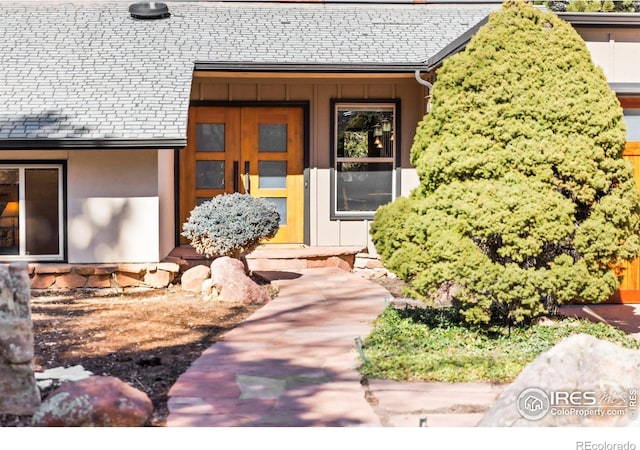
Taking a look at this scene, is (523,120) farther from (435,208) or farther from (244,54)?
(244,54)

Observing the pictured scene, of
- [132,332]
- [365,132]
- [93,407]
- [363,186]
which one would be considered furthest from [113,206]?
[93,407]

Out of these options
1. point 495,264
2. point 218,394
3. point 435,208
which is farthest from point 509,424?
point 435,208

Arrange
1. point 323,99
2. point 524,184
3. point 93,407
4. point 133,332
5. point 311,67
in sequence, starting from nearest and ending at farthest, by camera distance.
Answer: point 93,407
point 524,184
point 133,332
point 311,67
point 323,99

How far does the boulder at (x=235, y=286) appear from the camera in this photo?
33.8 ft

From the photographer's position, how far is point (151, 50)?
13781mm

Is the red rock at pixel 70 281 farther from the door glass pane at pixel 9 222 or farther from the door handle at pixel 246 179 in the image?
the door handle at pixel 246 179

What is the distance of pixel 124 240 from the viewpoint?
38.1ft

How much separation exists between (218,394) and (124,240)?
590 centimetres

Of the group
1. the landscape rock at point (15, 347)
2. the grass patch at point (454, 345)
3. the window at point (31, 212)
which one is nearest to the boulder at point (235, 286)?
the grass patch at point (454, 345)

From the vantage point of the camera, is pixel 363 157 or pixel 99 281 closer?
pixel 99 281

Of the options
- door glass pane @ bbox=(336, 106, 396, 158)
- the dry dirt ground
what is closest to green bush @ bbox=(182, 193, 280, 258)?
the dry dirt ground

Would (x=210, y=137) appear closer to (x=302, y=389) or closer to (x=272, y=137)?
(x=272, y=137)

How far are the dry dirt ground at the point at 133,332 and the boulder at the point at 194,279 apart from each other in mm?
146

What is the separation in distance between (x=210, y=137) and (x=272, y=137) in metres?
1.03
